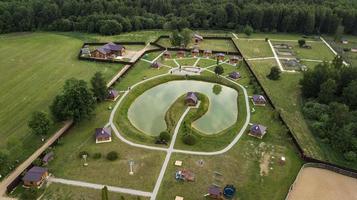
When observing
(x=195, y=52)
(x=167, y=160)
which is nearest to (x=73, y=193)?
(x=167, y=160)

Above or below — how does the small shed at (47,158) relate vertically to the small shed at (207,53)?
above

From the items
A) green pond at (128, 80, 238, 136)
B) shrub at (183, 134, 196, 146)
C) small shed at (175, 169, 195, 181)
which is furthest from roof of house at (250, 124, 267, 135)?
small shed at (175, 169, 195, 181)

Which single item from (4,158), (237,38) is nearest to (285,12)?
(237,38)

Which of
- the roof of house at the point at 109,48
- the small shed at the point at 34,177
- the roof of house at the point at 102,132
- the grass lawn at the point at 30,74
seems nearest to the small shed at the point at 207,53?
the roof of house at the point at 109,48

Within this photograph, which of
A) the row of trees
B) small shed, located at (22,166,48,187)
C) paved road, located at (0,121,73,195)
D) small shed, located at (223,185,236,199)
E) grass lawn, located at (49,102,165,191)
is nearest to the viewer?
small shed, located at (223,185,236,199)

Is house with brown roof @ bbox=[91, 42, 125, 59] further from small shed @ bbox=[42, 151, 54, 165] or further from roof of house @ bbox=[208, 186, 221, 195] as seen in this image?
roof of house @ bbox=[208, 186, 221, 195]

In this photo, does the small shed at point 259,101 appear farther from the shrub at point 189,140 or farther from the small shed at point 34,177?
the small shed at point 34,177
